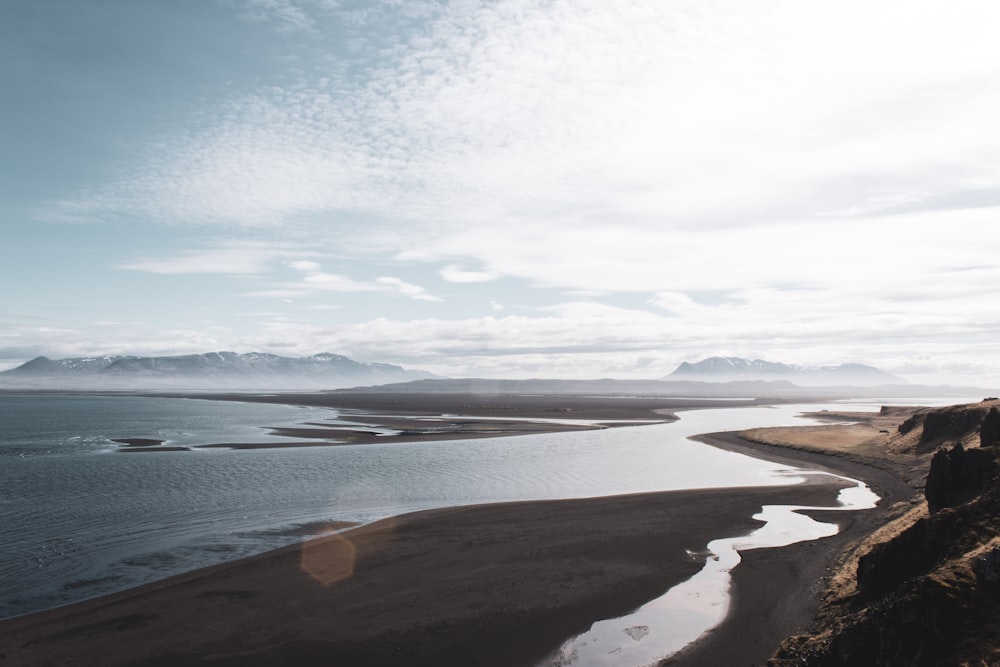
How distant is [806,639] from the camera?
16391mm

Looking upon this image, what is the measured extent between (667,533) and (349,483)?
26402 millimetres

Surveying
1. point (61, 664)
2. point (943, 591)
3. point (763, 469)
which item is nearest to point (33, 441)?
point (61, 664)

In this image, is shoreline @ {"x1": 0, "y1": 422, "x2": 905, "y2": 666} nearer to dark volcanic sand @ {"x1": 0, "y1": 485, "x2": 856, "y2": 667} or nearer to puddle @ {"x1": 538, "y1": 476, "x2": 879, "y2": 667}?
dark volcanic sand @ {"x1": 0, "y1": 485, "x2": 856, "y2": 667}

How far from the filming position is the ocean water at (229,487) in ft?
88.7

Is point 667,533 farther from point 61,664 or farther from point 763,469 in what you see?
point 763,469

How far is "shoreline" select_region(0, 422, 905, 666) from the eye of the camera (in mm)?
18344

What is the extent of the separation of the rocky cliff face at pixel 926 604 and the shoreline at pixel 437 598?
3.40 metres

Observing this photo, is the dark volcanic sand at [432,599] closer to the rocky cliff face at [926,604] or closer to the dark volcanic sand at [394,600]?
the dark volcanic sand at [394,600]

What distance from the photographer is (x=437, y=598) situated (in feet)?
73.5

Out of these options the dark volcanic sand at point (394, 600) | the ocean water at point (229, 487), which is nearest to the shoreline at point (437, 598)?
the dark volcanic sand at point (394, 600)

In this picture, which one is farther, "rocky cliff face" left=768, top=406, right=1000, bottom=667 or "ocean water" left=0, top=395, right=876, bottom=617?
"ocean water" left=0, top=395, right=876, bottom=617

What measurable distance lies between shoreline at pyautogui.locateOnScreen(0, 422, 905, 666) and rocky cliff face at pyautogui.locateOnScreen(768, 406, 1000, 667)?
340cm

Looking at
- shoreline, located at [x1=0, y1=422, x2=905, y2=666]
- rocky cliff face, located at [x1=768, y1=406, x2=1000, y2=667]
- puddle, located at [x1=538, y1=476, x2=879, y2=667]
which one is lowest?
puddle, located at [x1=538, y1=476, x2=879, y2=667]

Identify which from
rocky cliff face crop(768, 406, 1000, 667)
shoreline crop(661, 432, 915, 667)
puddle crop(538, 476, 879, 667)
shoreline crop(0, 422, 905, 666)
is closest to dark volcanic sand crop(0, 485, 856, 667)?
shoreline crop(0, 422, 905, 666)
